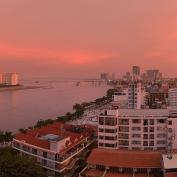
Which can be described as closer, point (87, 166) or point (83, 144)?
point (87, 166)

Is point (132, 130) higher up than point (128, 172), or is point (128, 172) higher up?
point (132, 130)

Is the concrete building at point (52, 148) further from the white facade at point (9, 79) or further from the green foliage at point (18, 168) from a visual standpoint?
the white facade at point (9, 79)

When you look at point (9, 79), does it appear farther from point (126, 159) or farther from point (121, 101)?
point (126, 159)

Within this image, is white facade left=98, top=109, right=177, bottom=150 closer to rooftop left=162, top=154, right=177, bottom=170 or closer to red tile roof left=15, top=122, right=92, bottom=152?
red tile roof left=15, top=122, right=92, bottom=152

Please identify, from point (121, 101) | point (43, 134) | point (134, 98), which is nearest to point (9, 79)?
point (121, 101)

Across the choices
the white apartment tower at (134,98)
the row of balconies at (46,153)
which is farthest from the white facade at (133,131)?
the white apartment tower at (134,98)

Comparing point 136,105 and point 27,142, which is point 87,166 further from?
point 136,105

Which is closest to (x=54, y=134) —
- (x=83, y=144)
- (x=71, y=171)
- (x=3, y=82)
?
(x=83, y=144)
